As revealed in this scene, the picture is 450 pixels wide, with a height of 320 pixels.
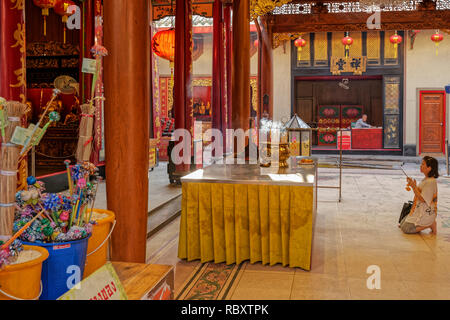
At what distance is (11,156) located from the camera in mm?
1324

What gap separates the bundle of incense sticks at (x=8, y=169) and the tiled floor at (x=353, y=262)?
1615 millimetres

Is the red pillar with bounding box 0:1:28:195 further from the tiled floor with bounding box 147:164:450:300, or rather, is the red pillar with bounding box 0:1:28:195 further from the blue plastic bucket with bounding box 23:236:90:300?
the blue plastic bucket with bounding box 23:236:90:300

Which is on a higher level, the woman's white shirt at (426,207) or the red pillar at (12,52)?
the red pillar at (12,52)

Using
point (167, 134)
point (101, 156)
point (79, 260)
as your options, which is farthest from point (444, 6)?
point (79, 260)

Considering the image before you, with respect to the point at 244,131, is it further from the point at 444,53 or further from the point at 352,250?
the point at 444,53

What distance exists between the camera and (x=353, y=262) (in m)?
3.33

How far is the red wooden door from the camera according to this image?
13.2 meters

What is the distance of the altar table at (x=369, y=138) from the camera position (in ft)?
43.7

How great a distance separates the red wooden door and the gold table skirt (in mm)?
11510

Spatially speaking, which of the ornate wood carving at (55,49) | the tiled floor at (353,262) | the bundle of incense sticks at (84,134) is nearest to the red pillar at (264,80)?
the ornate wood carving at (55,49)

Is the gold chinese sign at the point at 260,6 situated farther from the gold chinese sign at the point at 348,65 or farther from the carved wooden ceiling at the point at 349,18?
the gold chinese sign at the point at 348,65

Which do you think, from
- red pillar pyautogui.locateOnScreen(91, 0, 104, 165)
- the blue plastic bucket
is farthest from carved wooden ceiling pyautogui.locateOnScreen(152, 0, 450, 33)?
the blue plastic bucket

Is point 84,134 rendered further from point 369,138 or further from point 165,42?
point 369,138

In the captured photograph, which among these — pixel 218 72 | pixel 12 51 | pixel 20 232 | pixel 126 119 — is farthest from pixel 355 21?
pixel 20 232
